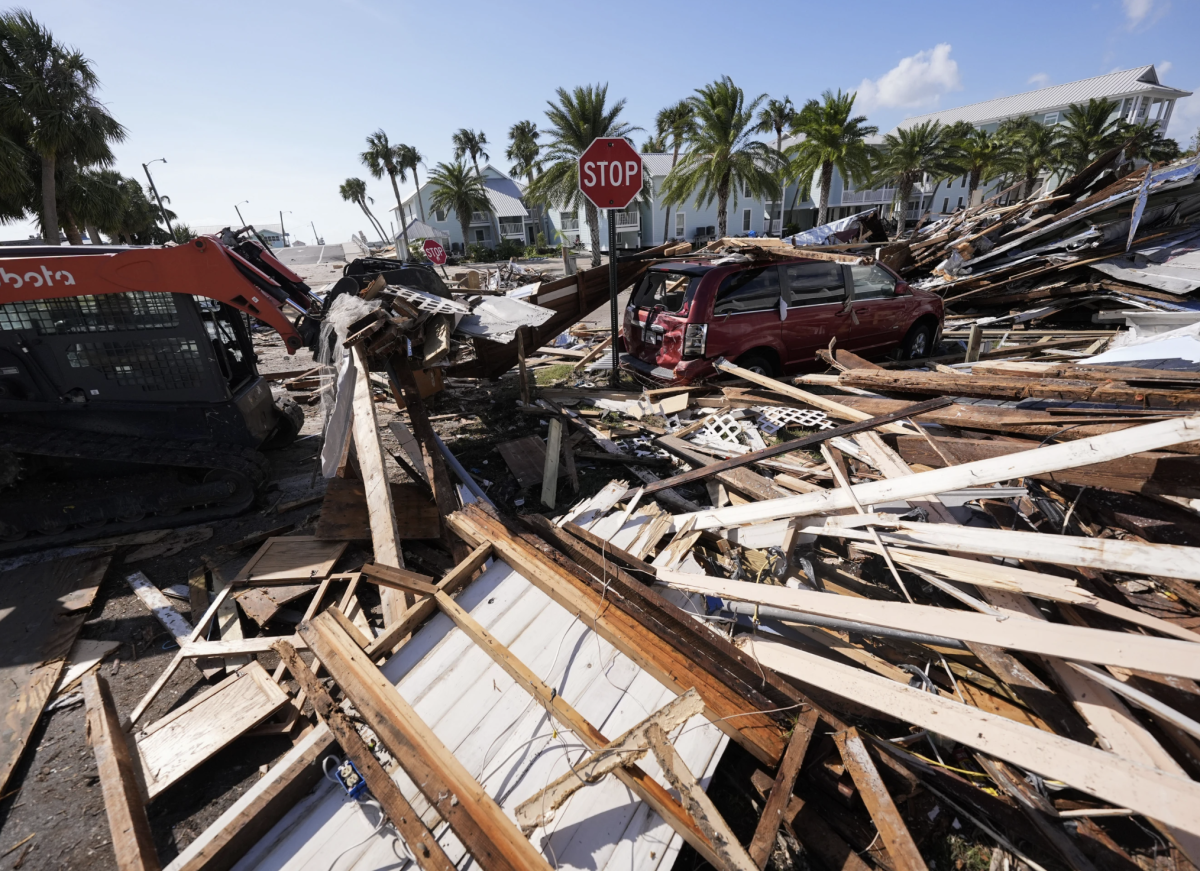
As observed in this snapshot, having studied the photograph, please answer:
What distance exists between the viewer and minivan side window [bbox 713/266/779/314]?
642 cm

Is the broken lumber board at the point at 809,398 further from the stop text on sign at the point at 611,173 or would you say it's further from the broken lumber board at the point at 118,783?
the broken lumber board at the point at 118,783

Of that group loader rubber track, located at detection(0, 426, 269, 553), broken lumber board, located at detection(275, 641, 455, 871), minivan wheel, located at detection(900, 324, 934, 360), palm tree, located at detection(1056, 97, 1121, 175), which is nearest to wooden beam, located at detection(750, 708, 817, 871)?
broken lumber board, located at detection(275, 641, 455, 871)

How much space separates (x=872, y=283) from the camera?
24.6 feet

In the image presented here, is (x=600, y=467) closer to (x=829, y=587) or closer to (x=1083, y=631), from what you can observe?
(x=829, y=587)

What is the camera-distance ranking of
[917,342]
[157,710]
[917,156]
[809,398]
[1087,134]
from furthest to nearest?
[1087,134]
[917,156]
[917,342]
[809,398]
[157,710]

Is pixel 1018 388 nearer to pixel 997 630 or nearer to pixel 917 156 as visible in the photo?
pixel 997 630

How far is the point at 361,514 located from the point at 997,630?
4759 mm

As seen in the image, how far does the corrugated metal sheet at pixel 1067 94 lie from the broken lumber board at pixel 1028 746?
6506 cm

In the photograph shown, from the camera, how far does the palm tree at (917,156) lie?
2820 centimetres

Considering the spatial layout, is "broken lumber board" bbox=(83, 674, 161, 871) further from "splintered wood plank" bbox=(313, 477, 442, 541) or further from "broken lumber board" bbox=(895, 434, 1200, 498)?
"broken lumber board" bbox=(895, 434, 1200, 498)

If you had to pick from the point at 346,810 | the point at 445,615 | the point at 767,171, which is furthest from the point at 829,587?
the point at 767,171

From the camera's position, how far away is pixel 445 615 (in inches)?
109

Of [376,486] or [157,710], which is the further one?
[376,486]

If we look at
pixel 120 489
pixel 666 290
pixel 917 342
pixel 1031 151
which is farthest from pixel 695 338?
pixel 1031 151
